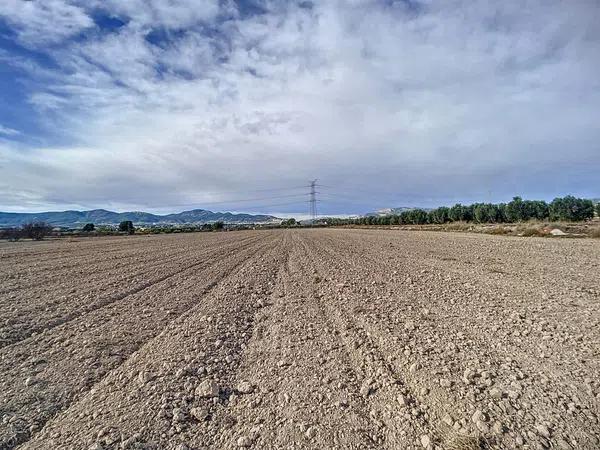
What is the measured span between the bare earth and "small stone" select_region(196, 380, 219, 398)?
0.7 inches

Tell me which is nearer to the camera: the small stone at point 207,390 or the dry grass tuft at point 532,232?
the small stone at point 207,390

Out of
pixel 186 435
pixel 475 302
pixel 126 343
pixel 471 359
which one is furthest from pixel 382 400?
pixel 475 302

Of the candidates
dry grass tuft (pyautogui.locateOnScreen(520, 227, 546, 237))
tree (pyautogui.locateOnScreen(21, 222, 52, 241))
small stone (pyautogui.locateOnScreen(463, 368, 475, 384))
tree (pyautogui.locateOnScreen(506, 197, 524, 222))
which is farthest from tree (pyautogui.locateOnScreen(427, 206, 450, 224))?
small stone (pyautogui.locateOnScreen(463, 368, 475, 384))

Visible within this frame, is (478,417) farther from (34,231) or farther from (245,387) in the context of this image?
(34,231)

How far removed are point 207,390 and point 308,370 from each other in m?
1.39

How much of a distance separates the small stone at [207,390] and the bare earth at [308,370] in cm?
2

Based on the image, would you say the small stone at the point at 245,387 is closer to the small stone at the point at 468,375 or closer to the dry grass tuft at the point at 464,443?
the dry grass tuft at the point at 464,443

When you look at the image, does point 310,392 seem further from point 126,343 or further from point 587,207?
point 587,207

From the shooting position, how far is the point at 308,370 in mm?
4652

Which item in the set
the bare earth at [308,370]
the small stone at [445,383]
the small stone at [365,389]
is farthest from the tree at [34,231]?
the small stone at [445,383]

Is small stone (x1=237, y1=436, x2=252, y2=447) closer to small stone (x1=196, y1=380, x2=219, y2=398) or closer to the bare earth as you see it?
the bare earth

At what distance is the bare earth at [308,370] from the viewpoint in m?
3.29

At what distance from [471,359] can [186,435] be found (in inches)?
Result: 152

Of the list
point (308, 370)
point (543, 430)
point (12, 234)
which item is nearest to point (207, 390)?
point (308, 370)
